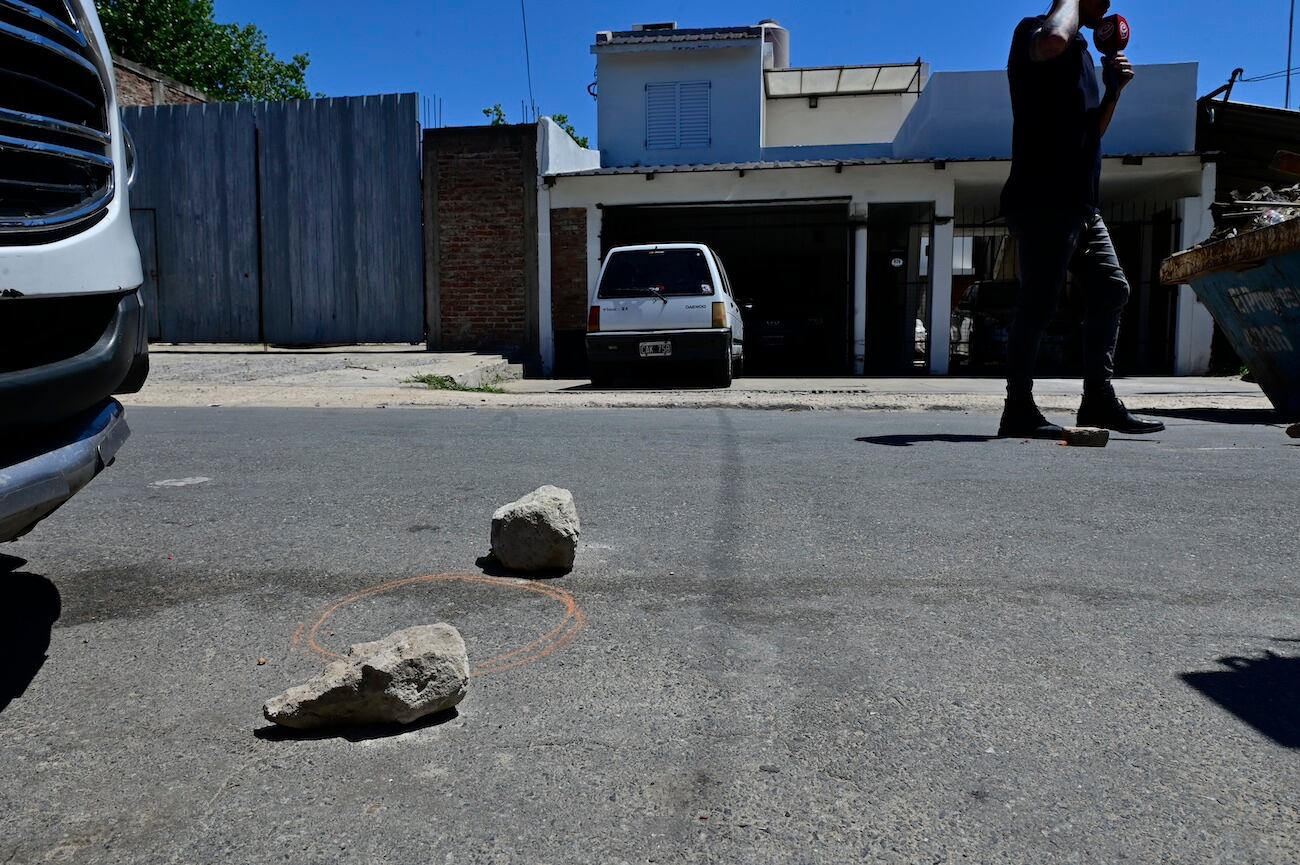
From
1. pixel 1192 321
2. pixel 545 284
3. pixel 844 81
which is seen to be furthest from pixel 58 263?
pixel 844 81

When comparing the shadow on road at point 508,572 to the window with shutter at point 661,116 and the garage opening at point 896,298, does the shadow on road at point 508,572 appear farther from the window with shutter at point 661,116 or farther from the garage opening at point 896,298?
the window with shutter at point 661,116

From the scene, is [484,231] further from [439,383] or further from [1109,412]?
[1109,412]

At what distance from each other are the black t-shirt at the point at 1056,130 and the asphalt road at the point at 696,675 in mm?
1751

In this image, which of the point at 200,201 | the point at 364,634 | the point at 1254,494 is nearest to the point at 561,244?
the point at 200,201

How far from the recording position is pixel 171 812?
1.73 metres

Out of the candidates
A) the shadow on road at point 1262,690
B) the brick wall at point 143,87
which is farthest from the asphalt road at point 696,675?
the brick wall at point 143,87

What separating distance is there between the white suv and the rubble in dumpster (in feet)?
20.6

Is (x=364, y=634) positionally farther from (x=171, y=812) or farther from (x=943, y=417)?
(x=943, y=417)

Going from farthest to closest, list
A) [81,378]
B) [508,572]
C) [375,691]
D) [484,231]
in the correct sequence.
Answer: [484,231], [508,572], [81,378], [375,691]

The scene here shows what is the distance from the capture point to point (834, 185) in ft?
49.5

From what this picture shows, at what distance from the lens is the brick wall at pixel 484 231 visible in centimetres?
1548

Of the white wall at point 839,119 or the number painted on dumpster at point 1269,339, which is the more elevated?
the white wall at point 839,119

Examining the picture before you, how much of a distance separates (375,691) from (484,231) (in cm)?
1428

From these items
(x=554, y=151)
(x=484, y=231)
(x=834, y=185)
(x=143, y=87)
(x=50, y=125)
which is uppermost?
(x=143, y=87)
